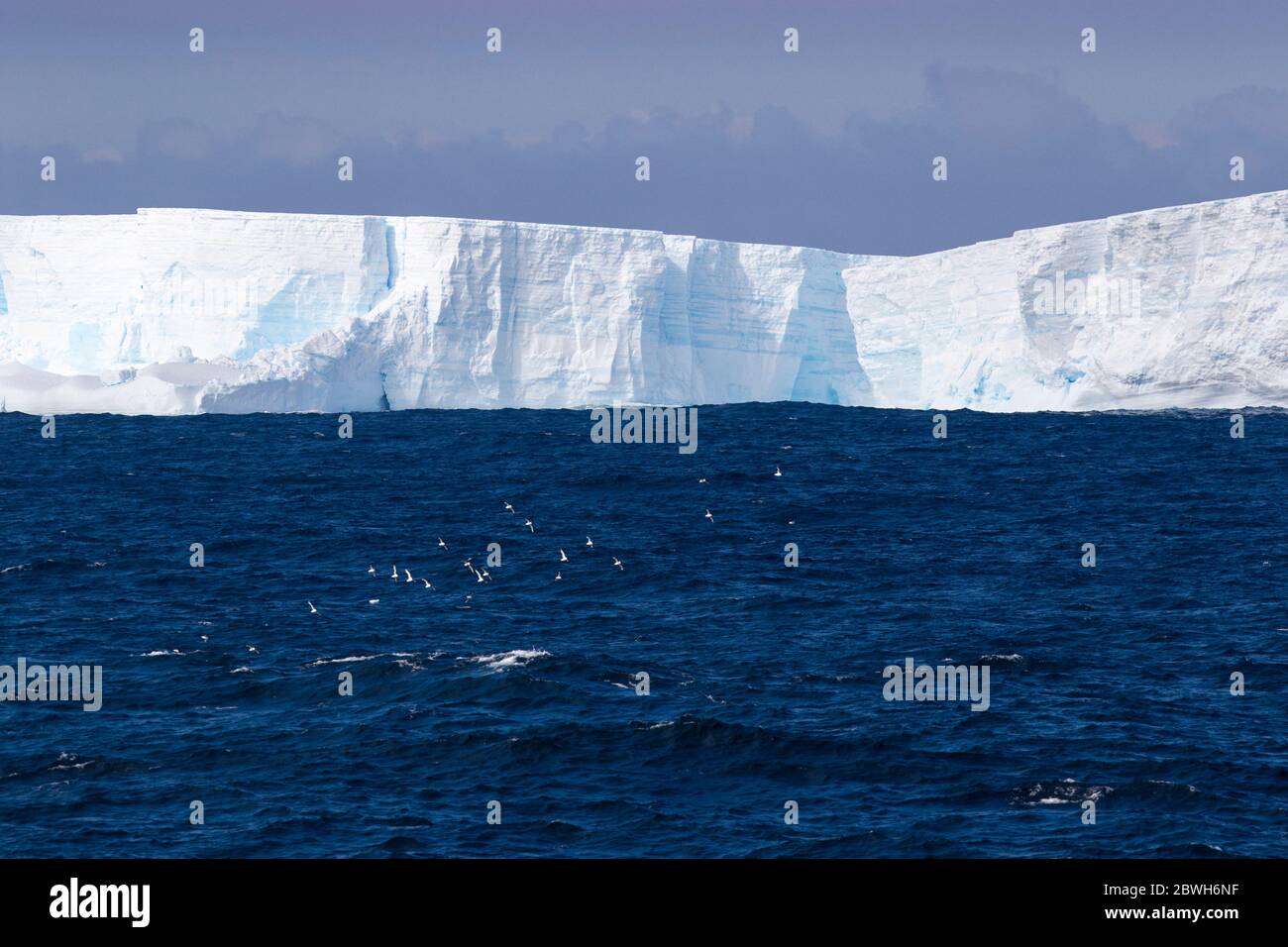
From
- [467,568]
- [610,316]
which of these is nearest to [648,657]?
[467,568]

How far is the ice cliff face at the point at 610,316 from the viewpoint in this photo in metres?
56.8

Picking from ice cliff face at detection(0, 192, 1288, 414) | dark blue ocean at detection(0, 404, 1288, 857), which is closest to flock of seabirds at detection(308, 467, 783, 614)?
dark blue ocean at detection(0, 404, 1288, 857)

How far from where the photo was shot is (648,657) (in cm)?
2669

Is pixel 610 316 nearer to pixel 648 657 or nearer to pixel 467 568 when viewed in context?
pixel 467 568

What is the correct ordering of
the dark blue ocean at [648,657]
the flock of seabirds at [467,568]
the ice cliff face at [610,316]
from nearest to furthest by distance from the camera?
the dark blue ocean at [648,657]
the flock of seabirds at [467,568]
the ice cliff face at [610,316]

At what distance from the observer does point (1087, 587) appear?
3155cm

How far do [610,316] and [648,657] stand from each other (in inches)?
1433

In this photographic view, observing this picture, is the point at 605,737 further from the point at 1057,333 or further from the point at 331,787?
the point at 1057,333

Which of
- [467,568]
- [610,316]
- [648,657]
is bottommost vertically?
[648,657]

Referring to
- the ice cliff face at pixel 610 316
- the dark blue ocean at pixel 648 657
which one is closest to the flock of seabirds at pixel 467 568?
the dark blue ocean at pixel 648 657

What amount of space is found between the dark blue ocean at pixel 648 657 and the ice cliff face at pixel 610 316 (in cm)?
961

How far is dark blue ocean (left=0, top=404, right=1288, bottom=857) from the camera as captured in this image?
19.1 meters

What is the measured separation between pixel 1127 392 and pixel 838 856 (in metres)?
44.4

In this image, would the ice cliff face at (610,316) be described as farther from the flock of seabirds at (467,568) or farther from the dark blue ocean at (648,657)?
the flock of seabirds at (467,568)
